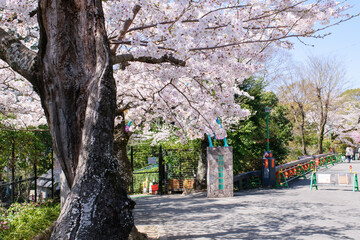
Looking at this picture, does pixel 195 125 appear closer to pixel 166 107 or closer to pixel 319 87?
pixel 166 107

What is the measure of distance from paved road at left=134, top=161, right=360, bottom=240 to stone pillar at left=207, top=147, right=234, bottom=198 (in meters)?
0.55

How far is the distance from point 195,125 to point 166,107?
1.75m

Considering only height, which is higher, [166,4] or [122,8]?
[166,4]

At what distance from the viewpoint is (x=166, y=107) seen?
8.77m

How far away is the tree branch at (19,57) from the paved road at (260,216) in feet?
16.3

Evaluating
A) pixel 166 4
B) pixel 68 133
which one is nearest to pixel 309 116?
pixel 166 4

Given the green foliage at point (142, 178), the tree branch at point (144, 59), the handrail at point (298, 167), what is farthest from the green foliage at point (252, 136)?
the tree branch at point (144, 59)

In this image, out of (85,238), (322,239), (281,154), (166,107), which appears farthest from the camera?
(281,154)

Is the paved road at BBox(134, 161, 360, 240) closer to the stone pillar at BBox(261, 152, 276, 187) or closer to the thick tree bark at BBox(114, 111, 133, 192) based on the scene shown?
the thick tree bark at BBox(114, 111, 133, 192)

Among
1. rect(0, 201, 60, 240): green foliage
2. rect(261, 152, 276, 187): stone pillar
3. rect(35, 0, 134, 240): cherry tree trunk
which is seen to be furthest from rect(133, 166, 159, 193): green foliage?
rect(35, 0, 134, 240): cherry tree trunk

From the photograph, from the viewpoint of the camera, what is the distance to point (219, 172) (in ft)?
44.5

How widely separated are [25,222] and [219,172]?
28.6ft

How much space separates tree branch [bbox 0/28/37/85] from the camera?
3.87m

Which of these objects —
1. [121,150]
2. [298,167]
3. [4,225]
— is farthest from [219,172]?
[298,167]
